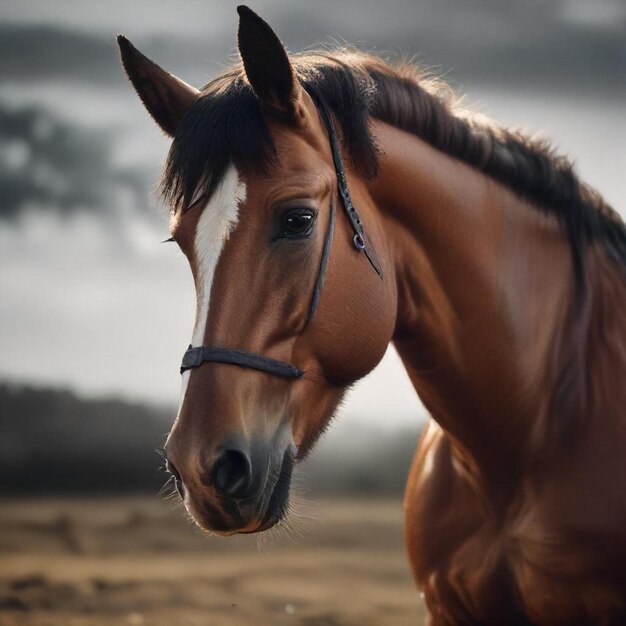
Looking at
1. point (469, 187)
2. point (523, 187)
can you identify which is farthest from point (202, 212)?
point (523, 187)

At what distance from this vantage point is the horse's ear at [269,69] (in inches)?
104

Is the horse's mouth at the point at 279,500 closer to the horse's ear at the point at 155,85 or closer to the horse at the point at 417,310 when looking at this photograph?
the horse at the point at 417,310

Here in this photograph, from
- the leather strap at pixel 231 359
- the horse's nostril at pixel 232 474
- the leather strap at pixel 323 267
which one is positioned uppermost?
the leather strap at pixel 323 267

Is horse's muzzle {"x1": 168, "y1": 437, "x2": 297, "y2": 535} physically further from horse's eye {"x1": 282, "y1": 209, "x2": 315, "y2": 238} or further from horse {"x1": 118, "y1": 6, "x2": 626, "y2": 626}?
horse's eye {"x1": 282, "y1": 209, "x2": 315, "y2": 238}

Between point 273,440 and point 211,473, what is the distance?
0.27 metres

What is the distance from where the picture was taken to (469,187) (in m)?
3.28

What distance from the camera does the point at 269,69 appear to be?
2719 mm

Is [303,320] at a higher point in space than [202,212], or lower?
lower

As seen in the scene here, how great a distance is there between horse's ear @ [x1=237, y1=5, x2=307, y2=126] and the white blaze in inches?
11.1

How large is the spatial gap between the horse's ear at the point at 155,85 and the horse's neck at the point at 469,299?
2.43 ft

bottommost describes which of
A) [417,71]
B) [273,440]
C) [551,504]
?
[551,504]

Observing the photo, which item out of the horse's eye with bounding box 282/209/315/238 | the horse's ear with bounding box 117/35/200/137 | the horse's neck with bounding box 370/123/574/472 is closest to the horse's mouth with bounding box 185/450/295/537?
the horse's eye with bounding box 282/209/315/238

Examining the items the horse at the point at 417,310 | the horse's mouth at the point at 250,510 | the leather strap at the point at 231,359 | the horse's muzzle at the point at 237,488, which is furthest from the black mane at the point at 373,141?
the horse's mouth at the point at 250,510

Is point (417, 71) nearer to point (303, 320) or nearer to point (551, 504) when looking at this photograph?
point (303, 320)
